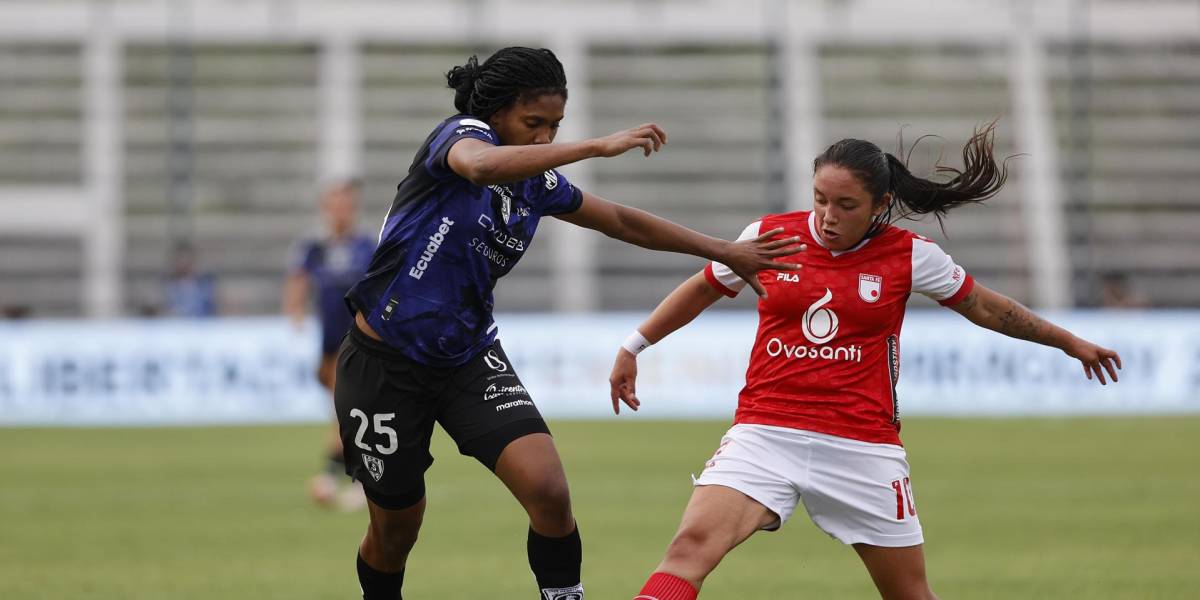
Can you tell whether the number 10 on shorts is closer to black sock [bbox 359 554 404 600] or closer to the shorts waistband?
the shorts waistband

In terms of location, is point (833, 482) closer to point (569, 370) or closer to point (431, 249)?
point (431, 249)

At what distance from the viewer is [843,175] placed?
5348mm

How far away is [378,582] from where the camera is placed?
6.00 m

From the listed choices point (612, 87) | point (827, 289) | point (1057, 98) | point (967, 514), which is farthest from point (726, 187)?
point (827, 289)

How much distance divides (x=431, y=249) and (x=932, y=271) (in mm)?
1766

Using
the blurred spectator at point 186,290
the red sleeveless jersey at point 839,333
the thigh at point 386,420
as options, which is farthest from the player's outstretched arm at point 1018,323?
the blurred spectator at point 186,290

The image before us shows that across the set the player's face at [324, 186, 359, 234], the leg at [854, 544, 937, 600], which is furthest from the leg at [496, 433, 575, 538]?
the player's face at [324, 186, 359, 234]

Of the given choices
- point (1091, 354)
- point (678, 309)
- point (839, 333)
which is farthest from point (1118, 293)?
point (839, 333)

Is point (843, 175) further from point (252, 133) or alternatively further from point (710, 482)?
point (252, 133)

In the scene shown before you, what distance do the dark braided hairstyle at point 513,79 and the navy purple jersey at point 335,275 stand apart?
6.70 m

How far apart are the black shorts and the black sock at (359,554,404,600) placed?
0.36 m

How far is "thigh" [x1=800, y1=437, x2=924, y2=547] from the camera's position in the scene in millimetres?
5234

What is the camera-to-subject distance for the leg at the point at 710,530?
503 centimetres

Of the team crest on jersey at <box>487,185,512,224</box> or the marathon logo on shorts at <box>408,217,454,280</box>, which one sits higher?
the team crest on jersey at <box>487,185,512,224</box>
